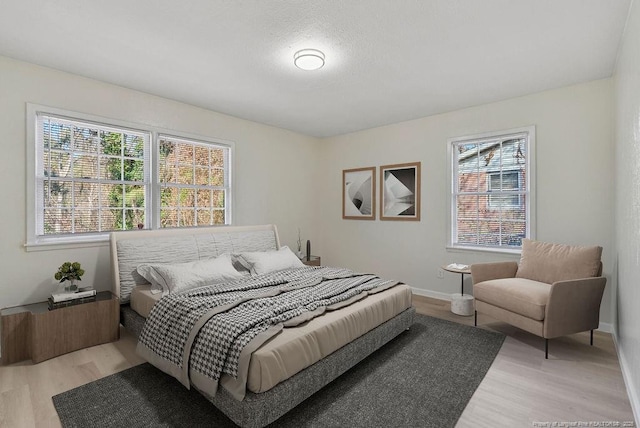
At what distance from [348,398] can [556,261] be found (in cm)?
256

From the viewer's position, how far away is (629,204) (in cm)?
228

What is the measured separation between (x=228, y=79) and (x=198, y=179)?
5.11 feet

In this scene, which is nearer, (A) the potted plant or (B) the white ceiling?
(B) the white ceiling

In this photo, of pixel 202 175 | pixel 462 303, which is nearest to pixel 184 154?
pixel 202 175

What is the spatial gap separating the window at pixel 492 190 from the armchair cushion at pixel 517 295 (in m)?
0.93

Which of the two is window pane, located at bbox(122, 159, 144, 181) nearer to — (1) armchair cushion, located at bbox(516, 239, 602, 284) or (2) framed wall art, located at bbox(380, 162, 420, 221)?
(2) framed wall art, located at bbox(380, 162, 420, 221)

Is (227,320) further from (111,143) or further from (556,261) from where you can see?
(556,261)

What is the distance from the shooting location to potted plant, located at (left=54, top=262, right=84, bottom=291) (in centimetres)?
292

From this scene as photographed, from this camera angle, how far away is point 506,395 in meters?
2.20

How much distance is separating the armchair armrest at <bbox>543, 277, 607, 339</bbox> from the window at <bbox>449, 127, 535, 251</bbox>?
3.69ft

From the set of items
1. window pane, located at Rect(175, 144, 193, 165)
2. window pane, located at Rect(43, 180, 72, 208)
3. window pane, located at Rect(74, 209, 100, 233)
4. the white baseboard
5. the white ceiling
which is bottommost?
the white baseboard

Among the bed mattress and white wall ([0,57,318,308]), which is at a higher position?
white wall ([0,57,318,308])

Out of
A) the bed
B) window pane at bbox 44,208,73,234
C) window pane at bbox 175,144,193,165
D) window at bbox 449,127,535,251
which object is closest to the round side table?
window at bbox 449,127,535,251

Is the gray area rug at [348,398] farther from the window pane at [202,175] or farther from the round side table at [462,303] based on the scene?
the window pane at [202,175]
